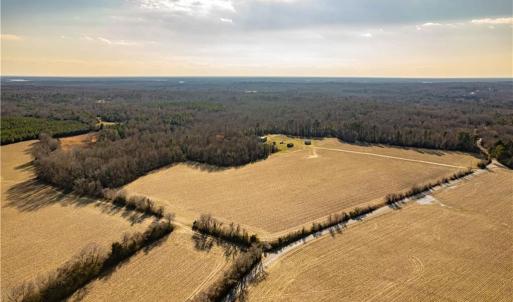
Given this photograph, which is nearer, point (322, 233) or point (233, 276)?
point (233, 276)

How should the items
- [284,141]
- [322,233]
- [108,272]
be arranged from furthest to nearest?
[284,141] < [322,233] < [108,272]

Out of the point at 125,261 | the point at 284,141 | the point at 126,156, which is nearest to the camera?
the point at 125,261

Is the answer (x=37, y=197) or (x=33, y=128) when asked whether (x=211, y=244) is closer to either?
(x=37, y=197)

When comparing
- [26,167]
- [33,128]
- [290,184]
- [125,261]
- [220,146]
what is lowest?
[125,261]

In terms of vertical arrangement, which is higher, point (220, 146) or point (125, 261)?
point (220, 146)

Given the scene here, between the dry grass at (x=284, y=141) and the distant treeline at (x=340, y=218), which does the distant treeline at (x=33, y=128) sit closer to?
the dry grass at (x=284, y=141)

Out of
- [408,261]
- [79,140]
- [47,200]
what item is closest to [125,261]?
[47,200]

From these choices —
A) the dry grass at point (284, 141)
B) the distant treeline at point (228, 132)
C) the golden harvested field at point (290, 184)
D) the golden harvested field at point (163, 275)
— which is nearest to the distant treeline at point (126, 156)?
the distant treeline at point (228, 132)
